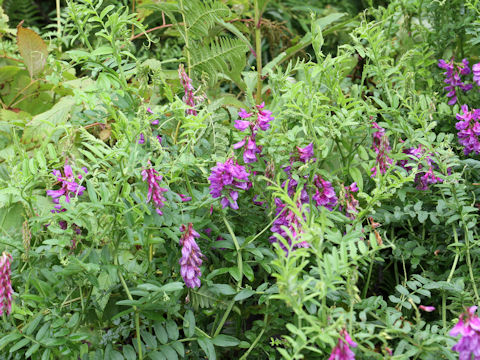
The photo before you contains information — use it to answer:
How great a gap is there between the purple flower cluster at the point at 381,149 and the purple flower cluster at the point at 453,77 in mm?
451

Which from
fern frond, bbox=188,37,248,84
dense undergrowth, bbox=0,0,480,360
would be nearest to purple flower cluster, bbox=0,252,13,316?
dense undergrowth, bbox=0,0,480,360

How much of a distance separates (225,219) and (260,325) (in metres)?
0.27

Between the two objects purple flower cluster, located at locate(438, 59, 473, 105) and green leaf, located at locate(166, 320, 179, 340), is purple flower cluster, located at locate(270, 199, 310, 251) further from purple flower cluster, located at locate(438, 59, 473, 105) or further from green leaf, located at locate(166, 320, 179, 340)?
purple flower cluster, located at locate(438, 59, 473, 105)

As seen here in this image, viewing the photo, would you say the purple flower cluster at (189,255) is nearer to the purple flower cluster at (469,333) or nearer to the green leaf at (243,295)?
the green leaf at (243,295)

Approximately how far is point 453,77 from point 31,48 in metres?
1.63

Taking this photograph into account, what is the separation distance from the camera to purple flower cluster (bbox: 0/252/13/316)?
1.22 m

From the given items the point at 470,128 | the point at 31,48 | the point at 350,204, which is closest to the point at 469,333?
the point at 350,204

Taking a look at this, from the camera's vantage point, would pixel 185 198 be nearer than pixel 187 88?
Yes

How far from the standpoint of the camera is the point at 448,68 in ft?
6.54

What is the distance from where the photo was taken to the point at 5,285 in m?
1.24

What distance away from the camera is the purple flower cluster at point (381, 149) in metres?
1.58

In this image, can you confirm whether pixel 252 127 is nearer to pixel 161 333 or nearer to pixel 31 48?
pixel 161 333

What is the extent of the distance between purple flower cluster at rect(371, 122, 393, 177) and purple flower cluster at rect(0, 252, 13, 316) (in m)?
0.91

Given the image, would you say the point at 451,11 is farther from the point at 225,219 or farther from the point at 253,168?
the point at 225,219
